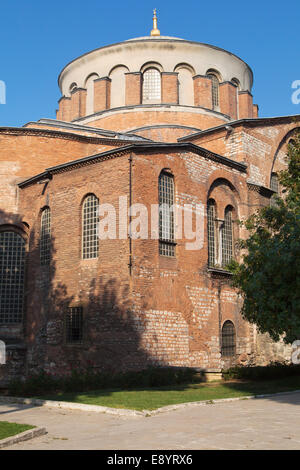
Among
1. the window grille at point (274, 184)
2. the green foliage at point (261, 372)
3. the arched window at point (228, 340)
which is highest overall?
the window grille at point (274, 184)

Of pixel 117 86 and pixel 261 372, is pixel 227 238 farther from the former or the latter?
pixel 117 86

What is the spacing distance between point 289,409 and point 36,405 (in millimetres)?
5837

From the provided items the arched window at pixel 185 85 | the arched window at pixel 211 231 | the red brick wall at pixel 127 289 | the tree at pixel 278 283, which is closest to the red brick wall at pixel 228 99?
the arched window at pixel 185 85

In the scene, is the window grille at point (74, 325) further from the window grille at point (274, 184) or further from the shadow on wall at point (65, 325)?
the window grille at point (274, 184)

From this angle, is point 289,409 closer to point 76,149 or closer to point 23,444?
point 23,444

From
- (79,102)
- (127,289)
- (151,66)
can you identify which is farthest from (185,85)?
(127,289)

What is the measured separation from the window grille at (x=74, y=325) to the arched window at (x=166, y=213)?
139 inches

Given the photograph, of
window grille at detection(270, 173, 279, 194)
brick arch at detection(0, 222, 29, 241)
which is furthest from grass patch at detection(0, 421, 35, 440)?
window grille at detection(270, 173, 279, 194)

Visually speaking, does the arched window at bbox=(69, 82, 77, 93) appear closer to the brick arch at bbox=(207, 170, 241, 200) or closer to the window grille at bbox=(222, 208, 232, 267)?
the brick arch at bbox=(207, 170, 241, 200)

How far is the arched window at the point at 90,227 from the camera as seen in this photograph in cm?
1802

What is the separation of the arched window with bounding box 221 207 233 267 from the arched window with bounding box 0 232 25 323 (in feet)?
26.5

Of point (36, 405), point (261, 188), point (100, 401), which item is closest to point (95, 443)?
point (100, 401)

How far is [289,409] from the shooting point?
33.9ft

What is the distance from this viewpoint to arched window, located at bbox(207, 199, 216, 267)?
64.4 ft
